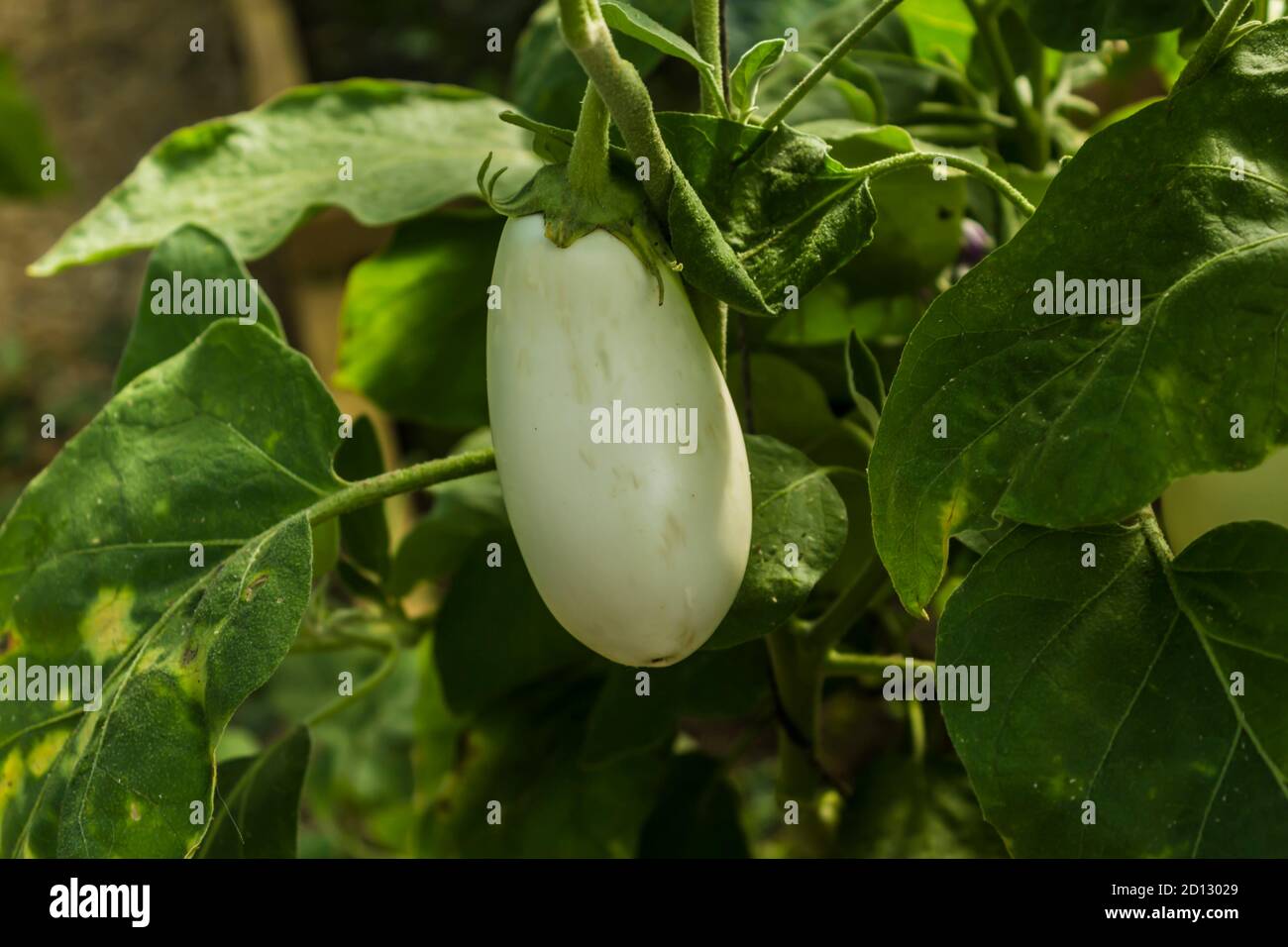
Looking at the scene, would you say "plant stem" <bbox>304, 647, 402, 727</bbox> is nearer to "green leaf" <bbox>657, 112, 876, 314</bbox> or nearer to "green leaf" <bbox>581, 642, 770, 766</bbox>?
"green leaf" <bbox>581, 642, 770, 766</bbox>

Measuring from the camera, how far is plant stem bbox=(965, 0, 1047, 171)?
38 cm

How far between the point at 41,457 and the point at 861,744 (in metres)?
0.98

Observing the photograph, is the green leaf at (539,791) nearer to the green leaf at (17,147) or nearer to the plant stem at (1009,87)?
the plant stem at (1009,87)

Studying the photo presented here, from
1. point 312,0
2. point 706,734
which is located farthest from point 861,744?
point 312,0

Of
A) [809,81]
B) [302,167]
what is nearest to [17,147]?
[302,167]

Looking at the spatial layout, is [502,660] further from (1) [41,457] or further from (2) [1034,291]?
(1) [41,457]

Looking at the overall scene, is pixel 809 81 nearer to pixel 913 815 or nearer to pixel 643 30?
pixel 643 30

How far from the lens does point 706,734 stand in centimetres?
75

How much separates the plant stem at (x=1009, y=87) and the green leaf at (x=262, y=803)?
0.26 meters

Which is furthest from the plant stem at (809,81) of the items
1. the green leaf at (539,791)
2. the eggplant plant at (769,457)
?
the green leaf at (539,791)

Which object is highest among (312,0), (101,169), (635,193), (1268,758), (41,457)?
(312,0)

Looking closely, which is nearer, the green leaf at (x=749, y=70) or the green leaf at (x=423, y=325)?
the green leaf at (x=749, y=70)

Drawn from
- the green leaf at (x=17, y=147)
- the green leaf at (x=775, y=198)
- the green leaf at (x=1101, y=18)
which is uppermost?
the green leaf at (x=17, y=147)

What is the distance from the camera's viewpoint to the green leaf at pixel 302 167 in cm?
38
